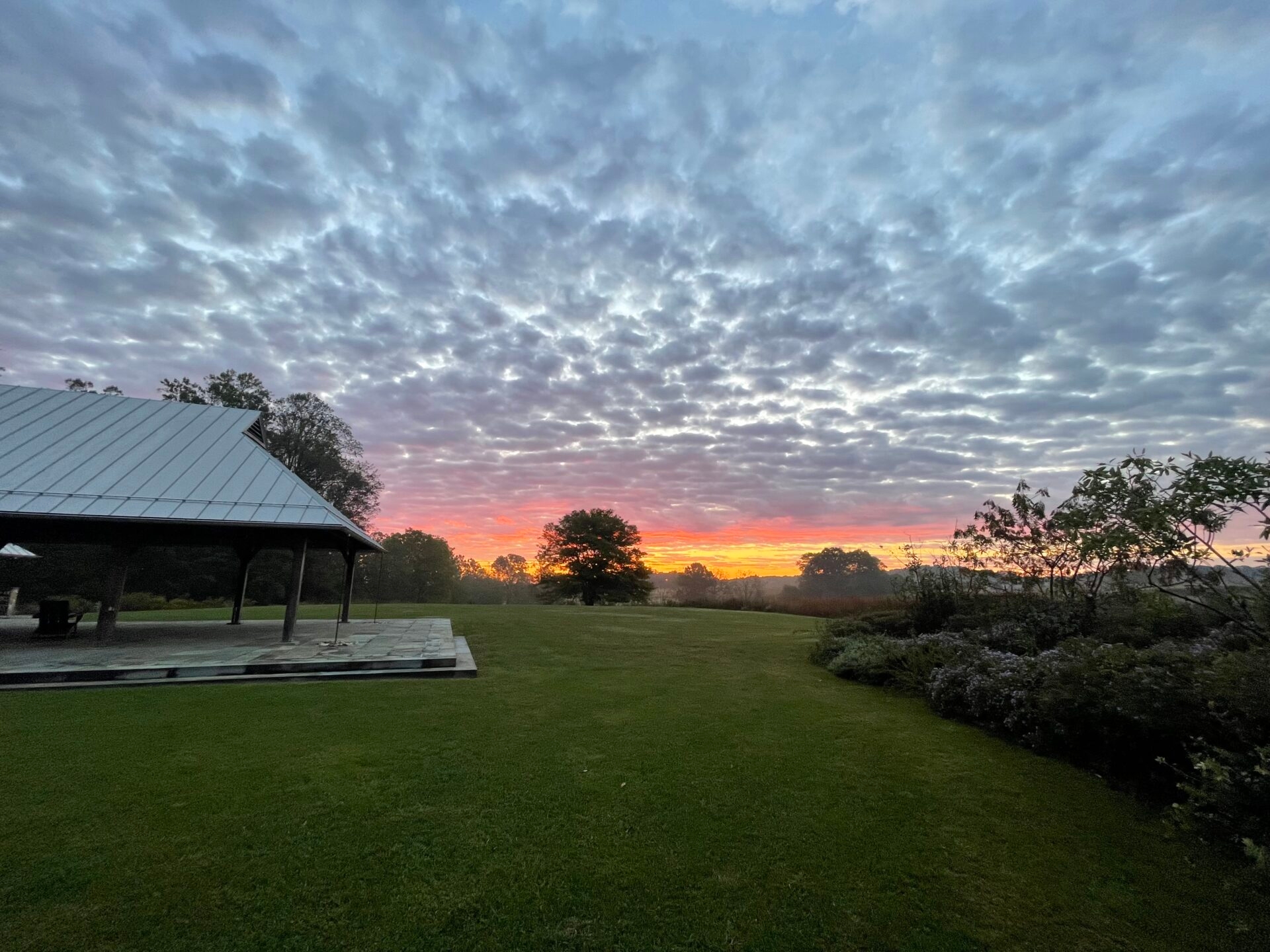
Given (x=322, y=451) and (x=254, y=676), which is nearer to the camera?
(x=254, y=676)

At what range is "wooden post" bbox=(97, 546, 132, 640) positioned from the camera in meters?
8.10

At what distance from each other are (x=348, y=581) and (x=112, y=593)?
3533 millimetres

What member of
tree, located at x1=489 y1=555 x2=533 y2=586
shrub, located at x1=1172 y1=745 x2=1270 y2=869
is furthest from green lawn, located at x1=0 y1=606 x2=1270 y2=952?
tree, located at x1=489 y1=555 x2=533 y2=586

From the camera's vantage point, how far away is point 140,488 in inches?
319

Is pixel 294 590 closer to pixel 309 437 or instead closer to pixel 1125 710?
pixel 1125 710

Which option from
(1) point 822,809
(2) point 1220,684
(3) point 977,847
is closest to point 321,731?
(1) point 822,809

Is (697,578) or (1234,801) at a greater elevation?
(697,578)

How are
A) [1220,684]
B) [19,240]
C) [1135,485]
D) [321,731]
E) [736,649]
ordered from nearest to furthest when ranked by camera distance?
[1220,684]
[1135,485]
[321,731]
[736,649]
[19,240]

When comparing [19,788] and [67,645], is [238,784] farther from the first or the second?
[67,645]

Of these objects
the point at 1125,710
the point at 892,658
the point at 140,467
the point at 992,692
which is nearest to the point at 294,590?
the point at 140,467

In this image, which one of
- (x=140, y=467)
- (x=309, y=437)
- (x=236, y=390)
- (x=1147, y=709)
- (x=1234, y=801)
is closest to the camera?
(x=1234, y=801)

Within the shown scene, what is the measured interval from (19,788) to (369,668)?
375 centimetres

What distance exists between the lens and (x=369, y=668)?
23.1 ft

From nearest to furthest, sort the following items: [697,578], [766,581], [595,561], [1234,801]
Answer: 1. [1234,801]
2. [595,561]
3. [766,581]
4. [697,578]
